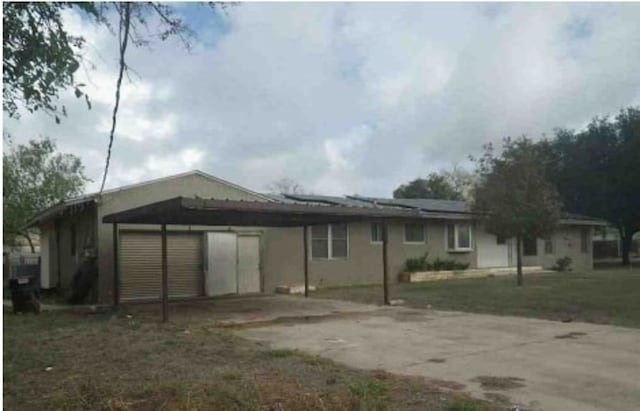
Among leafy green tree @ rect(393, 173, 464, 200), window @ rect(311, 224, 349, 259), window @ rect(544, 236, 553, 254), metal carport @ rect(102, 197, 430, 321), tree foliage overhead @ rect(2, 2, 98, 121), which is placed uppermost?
leafy green tree @ rect(393, 173, 464, 200)

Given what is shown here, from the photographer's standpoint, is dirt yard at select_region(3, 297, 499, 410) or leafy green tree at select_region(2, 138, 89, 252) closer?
dirt yard at select_region(3, 297, 499, 410)

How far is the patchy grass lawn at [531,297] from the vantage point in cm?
1381

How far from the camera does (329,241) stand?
75.4 feet

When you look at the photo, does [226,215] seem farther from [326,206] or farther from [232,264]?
[232,264]

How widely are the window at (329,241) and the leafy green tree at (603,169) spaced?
1447 centimetres

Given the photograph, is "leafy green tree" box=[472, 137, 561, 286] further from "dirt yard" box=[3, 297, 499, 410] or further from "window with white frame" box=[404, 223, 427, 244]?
"dirt yard" box=[3, 297, 499, 410]

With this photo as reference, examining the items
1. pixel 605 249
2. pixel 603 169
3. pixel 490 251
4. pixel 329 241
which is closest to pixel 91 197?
pixel 329 241

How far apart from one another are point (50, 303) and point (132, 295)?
234 centimetres

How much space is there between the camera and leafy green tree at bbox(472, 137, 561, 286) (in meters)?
19.6

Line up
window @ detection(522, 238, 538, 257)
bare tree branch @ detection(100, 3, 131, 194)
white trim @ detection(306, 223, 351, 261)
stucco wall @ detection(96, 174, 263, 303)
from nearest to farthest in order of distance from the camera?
bare tree branch @ detection(100, 3, 131, 194), stucco wall @ detection(96, 174, 263, 303), white trim @ detection(306, 223, 351, 261), window @ detection(522, 238, 538, 257)

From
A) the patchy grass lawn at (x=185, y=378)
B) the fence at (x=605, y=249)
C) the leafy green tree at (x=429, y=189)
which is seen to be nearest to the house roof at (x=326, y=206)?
the patchy grass lawn at (x=185, y=378)

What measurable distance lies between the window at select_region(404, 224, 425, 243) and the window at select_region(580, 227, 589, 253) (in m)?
11.8

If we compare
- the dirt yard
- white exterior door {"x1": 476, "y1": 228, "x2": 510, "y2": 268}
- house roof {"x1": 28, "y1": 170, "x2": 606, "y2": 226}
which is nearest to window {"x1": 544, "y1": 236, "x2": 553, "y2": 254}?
house roof {"x1": 28, "y1": 170, "x2": 606, "y2": 226}

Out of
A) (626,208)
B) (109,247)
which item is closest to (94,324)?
(109,247)
